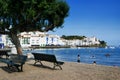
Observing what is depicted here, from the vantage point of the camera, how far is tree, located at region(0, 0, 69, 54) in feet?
72.0

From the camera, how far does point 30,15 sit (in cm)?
2241

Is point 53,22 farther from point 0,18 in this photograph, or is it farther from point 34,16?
point 0,18

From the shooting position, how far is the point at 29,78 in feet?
46.4

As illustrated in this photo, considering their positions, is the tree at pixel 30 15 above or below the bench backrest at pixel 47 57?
above

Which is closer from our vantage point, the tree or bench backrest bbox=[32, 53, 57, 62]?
bench backrest bbox=[32, 53, 57, 62]

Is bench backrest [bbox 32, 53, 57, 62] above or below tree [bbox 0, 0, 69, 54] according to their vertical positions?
below

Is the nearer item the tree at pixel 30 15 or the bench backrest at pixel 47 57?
the bench backrest at pixel 47 57

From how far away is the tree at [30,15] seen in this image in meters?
21.9

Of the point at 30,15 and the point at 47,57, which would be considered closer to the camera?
the point at 47,57

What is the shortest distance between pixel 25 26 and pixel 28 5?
3862 millimetres

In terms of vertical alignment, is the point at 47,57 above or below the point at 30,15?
below

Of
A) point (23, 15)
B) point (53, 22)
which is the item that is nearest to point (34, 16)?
point (23, 15)

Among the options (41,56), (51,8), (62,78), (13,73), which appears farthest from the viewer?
(51,8)

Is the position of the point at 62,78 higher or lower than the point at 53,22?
lower
